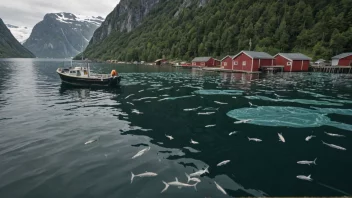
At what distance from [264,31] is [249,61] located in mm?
63109

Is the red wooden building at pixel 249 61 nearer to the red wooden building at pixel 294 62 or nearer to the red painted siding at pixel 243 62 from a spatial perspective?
the red painted siding at pixel 243 62

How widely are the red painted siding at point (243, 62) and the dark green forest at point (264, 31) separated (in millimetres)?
38062

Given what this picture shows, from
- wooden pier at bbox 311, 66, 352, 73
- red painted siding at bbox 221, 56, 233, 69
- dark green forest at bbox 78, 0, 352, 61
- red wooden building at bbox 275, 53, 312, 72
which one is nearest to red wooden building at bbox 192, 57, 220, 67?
red painted siding at bbox 221, 56, 233, 69

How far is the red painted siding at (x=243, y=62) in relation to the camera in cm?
7674

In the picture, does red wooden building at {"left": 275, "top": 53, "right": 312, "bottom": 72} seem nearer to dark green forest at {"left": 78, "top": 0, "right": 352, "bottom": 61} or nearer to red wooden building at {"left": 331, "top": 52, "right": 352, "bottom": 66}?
red wooden building at {"left": 331, "top": 52, "right": 352, "bottom": 66}

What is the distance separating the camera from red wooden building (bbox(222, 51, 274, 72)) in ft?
249

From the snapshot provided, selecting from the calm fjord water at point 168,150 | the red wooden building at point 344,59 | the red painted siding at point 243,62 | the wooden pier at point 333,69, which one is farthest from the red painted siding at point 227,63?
the calm fjord water at point 168,150

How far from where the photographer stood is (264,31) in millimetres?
128250

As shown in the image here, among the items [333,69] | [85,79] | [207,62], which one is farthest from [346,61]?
[85,79]

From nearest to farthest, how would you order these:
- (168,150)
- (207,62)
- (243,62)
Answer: (168,150)
(243,62)
(207,62)

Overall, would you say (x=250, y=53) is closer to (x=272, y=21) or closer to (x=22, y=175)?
(x=272, y=21)

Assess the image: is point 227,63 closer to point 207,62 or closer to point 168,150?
point 207,62

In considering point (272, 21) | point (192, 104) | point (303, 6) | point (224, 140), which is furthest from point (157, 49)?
point (224, 140)

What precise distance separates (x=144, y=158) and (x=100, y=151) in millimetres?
2834
